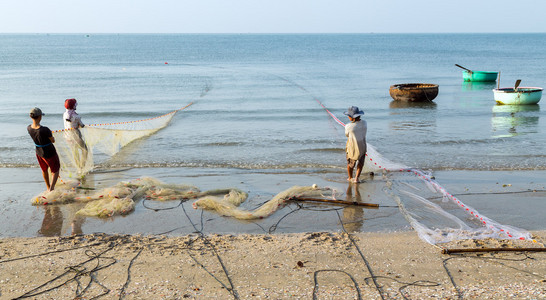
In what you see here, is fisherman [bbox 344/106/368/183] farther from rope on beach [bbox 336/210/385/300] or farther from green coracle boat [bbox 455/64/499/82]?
green coracle boat [bbox 455/64/499/82]

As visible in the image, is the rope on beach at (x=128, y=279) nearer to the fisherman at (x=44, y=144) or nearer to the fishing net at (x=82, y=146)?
the fisherman at (x=44, y=144)

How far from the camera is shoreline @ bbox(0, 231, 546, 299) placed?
4.55 meters

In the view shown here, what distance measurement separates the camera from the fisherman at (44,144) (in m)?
7.34

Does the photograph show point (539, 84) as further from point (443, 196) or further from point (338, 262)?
point (338, 262)

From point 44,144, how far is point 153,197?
6.18 feet

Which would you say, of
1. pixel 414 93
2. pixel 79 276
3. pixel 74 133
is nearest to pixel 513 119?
pixel 414 93

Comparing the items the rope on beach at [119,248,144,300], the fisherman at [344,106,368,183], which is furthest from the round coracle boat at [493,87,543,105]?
the rope on beach at [119,248,144,300]

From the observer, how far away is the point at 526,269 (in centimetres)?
492

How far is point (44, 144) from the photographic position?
24.6ft

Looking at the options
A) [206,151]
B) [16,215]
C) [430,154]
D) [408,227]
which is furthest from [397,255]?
[206,151]

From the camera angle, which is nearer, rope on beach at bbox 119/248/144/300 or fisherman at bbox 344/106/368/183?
rope on beach at bbox 119/248/144/300

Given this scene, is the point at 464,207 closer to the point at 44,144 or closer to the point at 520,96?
the point at 44,144

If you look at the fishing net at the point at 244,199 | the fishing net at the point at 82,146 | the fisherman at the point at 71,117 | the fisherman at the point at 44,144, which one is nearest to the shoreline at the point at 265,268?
the fishing net at the point at 244,199

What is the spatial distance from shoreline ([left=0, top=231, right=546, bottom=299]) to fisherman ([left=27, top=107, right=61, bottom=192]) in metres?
1.90
